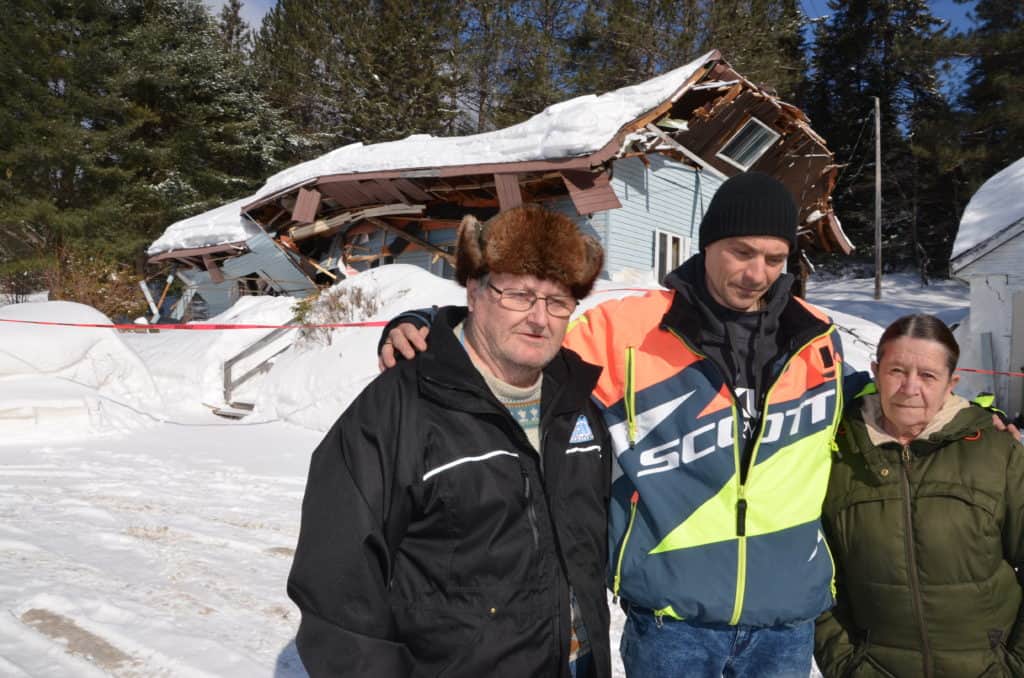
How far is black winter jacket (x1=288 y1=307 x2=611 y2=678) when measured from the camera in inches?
60.7

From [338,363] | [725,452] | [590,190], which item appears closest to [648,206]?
[590,190]

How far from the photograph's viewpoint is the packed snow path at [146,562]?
10.2 feet

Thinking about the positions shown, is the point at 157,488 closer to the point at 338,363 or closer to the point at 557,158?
the point at 338,363

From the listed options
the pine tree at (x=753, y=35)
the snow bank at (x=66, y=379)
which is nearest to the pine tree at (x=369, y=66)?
the pine tree at (x=753, y=35)

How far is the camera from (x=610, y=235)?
44.0ft

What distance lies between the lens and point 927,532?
2.07 m

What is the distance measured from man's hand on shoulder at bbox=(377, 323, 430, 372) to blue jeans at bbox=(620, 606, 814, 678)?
1055mm

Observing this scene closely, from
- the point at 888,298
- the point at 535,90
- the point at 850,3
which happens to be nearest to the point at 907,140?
the point at 850,3

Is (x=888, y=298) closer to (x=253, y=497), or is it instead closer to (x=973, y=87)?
(x=973, y=87)

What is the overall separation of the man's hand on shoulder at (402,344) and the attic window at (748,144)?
46.8ft

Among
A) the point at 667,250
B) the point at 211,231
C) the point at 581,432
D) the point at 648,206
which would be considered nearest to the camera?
the point at 581,432

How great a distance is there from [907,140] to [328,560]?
3574 centimetres

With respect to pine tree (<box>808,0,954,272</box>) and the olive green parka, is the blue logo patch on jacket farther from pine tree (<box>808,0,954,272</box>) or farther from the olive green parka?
pine tree (<box>808,0,954,272</box>)

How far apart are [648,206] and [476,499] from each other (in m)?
13.5
